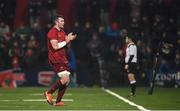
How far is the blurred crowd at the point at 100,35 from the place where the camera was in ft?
83.4

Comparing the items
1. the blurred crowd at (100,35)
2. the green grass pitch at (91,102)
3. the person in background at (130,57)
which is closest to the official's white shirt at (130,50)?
the person in background at (130,57)

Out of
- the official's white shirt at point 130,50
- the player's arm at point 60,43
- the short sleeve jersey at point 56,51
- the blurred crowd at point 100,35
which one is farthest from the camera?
the blurred crowd at point 100,35

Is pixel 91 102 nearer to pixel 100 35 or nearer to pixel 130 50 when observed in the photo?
pixel 130 50

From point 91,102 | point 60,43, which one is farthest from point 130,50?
point 60,43

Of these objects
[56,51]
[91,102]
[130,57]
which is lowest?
[91,102]

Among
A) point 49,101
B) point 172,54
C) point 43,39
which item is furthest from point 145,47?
point 49,101

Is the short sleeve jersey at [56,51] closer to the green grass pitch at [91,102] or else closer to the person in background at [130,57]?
the green grass pitch at [91,102]

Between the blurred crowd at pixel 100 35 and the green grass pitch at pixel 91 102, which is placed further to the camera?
the blurred crowd at pixel 100 35

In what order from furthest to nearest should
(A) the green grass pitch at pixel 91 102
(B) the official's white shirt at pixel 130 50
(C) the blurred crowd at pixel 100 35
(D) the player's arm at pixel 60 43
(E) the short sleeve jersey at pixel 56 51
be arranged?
(C) the blurred crowd at pixel 100 35
(B) the official's white shirt at pixel 130 50
(E) the short sleeve jersey at pixel 56 51
(D) the player's arm at pixel 60 43
(A) the green grass pitch at pixel 91 102

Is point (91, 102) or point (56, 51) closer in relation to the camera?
point (56, 51)

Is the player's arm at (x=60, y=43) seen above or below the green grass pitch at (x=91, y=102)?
above

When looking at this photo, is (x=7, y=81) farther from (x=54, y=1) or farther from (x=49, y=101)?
(x=49, y=101)

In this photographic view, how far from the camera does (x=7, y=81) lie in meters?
25.4

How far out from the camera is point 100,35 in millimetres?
25766
